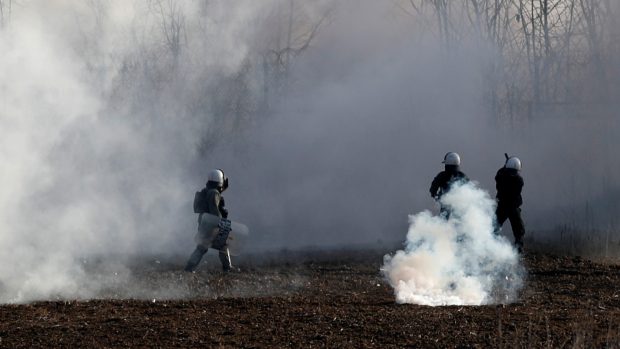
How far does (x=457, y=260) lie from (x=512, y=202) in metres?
4.80

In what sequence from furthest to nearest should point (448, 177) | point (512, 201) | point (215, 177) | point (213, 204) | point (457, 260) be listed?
point (512, 201), point (448, 177), point (215, 177), point (213, 204), point (457, 260)

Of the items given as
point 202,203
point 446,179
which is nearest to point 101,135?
point 202,203

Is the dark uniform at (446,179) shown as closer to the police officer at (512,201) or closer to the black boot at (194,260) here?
the police officer at (512,201)

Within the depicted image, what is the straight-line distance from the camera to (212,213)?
50.4ft

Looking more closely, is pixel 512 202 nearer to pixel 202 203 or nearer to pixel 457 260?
pixel 457 260

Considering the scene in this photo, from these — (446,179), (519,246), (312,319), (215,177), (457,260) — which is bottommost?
(312,319)

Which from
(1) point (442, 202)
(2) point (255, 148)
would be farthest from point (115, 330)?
(2) point (255, 148)

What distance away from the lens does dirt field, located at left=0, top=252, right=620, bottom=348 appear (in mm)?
8836

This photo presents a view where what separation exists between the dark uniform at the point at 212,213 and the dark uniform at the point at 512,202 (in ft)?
17.4

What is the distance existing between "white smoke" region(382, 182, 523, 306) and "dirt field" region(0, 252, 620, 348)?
0.37m

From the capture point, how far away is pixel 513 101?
96.7ft

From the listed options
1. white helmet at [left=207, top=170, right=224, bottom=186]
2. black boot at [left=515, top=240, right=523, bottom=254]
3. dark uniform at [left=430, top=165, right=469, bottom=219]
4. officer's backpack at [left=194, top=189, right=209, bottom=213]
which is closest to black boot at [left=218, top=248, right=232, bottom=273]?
officer's backpack at [left=194, top=189, right=209, bottom=213]

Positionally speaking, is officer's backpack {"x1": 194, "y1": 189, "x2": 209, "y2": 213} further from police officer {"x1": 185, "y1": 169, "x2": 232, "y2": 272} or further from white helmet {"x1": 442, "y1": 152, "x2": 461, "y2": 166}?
white helmet {"x1": 442, "y1": 152, "x2": 461, "y2": 166}

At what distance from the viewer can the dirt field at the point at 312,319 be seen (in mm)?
8836
